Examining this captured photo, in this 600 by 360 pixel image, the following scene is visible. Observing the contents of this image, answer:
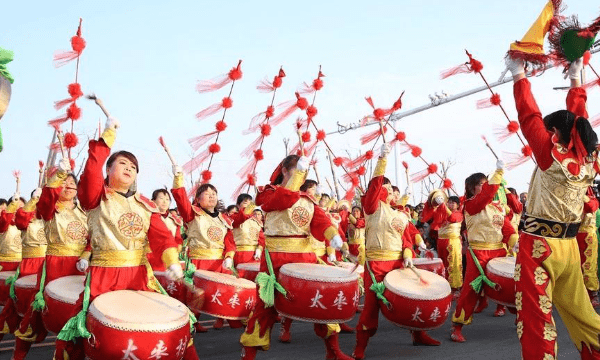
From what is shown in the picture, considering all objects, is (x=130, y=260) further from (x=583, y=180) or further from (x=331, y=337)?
(x=583, y=180)

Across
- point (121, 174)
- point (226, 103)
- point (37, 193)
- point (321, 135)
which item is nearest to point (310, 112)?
point (321, 135)

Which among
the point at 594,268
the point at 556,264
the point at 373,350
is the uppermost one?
the point at 556,264

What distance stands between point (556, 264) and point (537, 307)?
259mm

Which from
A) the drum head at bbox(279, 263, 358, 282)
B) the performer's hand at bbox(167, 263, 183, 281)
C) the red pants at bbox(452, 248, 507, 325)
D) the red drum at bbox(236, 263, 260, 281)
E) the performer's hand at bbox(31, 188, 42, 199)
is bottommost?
the red drum at bbox(236, 263, 260, 281)

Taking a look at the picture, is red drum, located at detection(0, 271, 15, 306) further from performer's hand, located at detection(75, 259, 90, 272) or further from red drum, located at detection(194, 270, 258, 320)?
red drum, located at detection(194, 270, 258, 320)

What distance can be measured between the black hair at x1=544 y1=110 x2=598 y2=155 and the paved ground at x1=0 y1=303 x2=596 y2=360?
2.43 meters

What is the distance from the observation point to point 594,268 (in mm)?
7637

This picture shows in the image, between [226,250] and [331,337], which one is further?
[226,250]

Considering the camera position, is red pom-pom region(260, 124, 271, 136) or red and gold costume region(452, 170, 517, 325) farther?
red pom-pom region(260, 124, 271, 136)

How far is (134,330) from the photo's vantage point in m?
3.10

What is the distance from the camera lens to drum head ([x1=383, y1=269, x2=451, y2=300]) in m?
5.01

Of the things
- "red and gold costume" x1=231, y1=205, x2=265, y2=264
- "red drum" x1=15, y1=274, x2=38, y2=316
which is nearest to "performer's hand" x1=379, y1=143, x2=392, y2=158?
"red drum" x1=15, y1=274, x2=38, y2=316

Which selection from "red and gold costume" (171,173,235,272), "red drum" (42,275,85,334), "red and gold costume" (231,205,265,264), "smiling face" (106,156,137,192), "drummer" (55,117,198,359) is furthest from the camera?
"red and gold costume" (231,205,265,264)

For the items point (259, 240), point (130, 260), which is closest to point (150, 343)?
point (130, 260)
